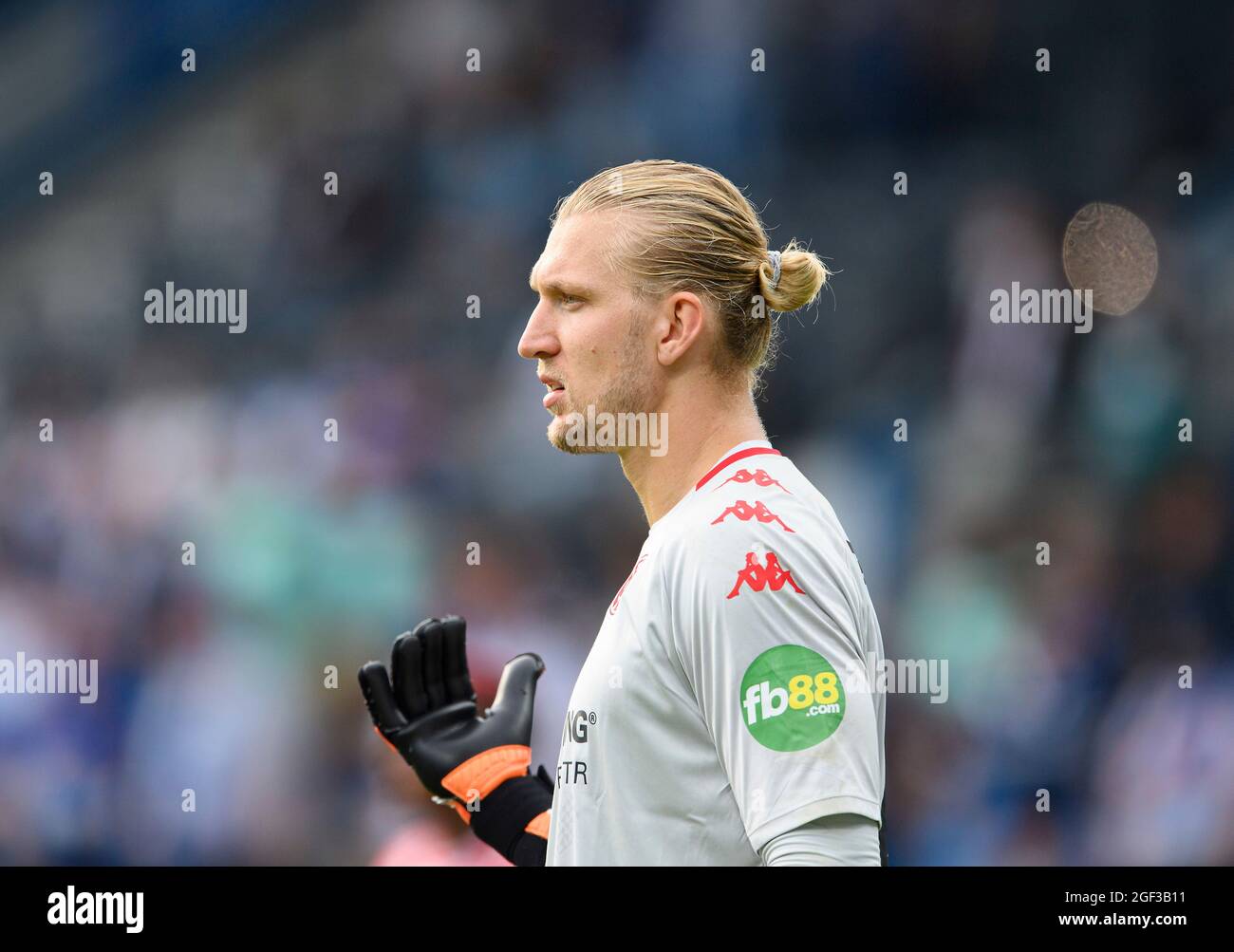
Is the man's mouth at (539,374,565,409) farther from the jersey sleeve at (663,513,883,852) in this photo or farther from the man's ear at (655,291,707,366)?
the jersey sleeve at (663,513,883,852)

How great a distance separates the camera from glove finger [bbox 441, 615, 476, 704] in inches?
118

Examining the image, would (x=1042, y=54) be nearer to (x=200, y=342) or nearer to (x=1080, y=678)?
(x=1080, y=678)

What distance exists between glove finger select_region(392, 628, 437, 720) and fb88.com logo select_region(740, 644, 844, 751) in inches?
49.0

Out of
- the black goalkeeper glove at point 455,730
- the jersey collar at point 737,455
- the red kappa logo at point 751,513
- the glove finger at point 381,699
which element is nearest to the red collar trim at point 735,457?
the jersey collar at point 737,455

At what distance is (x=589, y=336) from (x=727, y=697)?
0.87 meters

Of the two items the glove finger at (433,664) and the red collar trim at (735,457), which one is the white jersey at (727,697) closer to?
the red collar trim at (735,457)

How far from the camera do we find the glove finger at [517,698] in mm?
2979

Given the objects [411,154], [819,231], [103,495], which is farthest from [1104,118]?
[103,495]

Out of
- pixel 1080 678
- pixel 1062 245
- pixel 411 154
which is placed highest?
pixel 411 154

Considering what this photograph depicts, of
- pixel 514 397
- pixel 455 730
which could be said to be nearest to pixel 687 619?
pixel 455 730

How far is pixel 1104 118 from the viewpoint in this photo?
7176 mm

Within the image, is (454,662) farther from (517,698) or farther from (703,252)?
(703,252)

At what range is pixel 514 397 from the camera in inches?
274

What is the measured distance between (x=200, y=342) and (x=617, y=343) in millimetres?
5399
